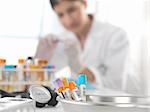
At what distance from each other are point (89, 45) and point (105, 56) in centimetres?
13

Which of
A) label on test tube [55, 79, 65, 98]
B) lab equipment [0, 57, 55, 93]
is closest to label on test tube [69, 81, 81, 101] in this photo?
label on test tube [55, 79, 65, 98]

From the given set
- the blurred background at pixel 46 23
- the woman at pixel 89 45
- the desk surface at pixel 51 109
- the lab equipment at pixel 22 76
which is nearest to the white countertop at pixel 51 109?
the desk surface at pixel 51 109

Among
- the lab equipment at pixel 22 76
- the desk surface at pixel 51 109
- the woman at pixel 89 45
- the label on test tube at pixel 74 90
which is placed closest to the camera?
the label on test tube at pixel 74 90

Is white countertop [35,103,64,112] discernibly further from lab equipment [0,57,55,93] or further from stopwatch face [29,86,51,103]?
lab equipment [0,57,55,93]

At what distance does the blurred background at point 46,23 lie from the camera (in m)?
1.63

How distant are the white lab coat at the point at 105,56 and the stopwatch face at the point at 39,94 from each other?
3.46 feet

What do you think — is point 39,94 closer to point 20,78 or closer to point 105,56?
point 20,78

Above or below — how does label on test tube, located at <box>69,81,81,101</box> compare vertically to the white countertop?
above

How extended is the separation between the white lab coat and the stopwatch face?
3.46 feet

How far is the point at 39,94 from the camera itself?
67cm

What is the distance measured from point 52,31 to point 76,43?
0.17 meters

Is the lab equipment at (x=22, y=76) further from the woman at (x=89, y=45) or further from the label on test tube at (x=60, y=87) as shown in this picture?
the label on test tube at (x=60, y=87)

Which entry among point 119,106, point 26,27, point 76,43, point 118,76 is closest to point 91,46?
point 76,43

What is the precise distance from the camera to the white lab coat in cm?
Answer: 179
